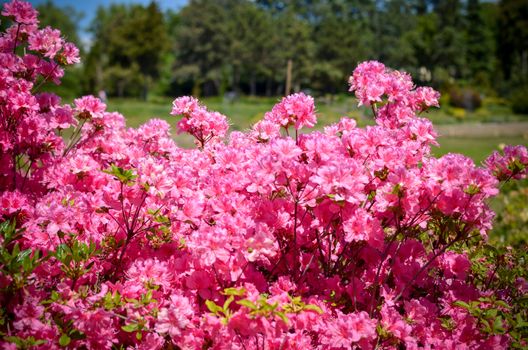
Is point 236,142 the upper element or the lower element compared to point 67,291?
upper

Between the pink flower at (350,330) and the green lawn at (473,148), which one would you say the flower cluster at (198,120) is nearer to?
the pink flower at (350,330)

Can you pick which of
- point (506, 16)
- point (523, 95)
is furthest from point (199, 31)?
point (506, 16)

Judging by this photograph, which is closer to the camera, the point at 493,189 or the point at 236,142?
the point at 493,189

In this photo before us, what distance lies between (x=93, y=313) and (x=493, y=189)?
151 centimetres

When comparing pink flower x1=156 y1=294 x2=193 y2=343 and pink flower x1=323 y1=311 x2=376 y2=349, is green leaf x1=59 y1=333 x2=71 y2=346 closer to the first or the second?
pink flower x1=156 y1=294 x2=193 y2=343

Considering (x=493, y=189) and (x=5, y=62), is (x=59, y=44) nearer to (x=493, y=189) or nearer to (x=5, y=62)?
(x=5, y=62)

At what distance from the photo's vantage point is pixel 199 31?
→ 4484 centimetres

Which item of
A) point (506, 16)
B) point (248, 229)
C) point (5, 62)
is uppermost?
point (506, 16)

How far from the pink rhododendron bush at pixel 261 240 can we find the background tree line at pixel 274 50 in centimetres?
3592

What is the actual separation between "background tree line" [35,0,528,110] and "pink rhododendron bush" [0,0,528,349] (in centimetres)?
3592

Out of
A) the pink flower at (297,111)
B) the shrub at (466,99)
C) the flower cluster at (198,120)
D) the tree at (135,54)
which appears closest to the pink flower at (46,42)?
the flower cluster at (198,120)

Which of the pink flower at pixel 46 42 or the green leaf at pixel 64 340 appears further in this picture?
the pink flower at pixel 46 42

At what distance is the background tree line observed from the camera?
41344 millimetres

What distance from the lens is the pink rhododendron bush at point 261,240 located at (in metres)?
1.55
